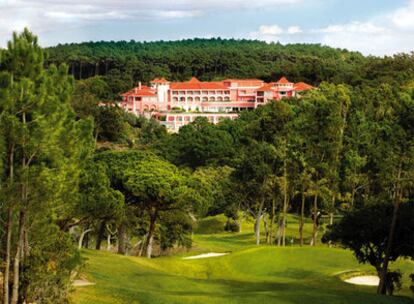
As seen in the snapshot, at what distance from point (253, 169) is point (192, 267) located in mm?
20202

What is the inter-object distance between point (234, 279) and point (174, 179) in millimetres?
10434

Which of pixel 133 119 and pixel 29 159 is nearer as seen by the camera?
pixel 29 159

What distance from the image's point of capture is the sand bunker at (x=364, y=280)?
137 ft

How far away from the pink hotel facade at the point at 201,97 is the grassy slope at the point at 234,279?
110255mm

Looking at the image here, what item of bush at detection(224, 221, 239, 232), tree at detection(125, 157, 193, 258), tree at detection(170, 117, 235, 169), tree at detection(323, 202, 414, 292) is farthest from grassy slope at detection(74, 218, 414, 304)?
tree at detection(170, 117, 235, 169)

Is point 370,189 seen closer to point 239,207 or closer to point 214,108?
point 239,207

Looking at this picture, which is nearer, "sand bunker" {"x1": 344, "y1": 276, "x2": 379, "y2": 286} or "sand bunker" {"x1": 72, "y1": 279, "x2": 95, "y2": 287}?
"sand bunker" {"x1": 72, "y1": 279, "x2": 95, "y2": 287}

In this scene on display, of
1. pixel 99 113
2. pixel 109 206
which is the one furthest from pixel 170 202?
pixel 99 113

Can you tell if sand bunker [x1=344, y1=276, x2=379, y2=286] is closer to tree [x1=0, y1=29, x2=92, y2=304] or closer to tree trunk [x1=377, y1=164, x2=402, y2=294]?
tree trunk [x1=377, y1=164, x2=402, y2=294]

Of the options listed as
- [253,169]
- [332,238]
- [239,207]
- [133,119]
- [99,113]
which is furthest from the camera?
[133,119]

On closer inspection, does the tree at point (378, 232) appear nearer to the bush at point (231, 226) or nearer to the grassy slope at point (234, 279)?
the grassy slope at point (234, 279)

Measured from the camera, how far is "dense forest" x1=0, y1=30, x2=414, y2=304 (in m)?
23.1

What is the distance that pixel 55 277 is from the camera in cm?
2395

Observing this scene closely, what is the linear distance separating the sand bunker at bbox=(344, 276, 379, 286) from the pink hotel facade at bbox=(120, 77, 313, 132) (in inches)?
4698
